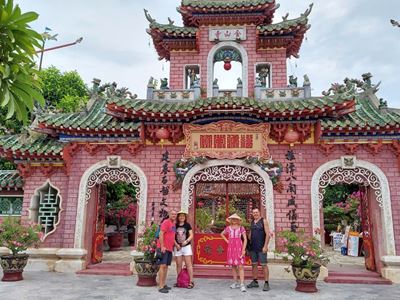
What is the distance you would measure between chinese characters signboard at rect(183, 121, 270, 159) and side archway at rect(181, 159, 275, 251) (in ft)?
0.76

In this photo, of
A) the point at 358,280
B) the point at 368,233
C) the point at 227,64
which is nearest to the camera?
the point at 358,280

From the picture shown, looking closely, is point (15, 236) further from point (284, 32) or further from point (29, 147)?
point (284, 32)

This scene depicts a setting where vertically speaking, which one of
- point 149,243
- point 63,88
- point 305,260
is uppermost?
point 63,88

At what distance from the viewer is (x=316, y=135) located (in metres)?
8.45

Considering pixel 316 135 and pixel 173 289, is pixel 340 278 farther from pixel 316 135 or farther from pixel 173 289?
pixel 173 289

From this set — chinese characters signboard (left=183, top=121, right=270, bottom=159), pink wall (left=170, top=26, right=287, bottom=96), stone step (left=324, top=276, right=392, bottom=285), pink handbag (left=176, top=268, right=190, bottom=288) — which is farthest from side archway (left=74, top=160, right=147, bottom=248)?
stone step (left=324, top=276, right=392, bottom=285)

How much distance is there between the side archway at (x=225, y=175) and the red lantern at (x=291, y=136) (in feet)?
3.48

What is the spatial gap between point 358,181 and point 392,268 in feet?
7.00

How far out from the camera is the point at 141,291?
6426mm

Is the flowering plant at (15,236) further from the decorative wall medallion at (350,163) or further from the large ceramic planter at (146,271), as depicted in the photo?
the decorative wall medallion at (350,163)

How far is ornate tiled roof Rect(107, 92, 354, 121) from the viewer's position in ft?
25.6

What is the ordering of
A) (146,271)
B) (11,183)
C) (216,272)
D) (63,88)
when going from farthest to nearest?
(63,88) < (11,183) < (216,272) < (146,271)

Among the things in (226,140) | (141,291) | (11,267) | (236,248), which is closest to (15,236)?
(11,267)

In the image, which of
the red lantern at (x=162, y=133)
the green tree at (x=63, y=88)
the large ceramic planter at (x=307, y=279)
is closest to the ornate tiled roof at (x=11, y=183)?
the red lantern at (x=162, y=133)
